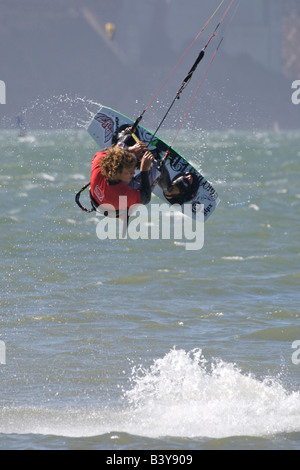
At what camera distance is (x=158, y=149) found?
819cm

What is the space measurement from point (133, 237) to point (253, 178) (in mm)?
14042

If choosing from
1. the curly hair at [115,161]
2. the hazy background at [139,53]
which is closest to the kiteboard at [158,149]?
the curly hair at [115,161]

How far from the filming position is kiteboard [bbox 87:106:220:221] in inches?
320

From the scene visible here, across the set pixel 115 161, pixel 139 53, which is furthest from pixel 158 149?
pixel 139 53

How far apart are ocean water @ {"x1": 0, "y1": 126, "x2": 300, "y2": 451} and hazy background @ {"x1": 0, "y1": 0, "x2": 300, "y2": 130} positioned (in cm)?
10005

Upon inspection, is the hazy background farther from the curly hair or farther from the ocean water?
the curly hair

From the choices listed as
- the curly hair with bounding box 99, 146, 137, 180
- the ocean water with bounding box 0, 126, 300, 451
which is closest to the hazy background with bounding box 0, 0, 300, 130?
the ocean water with bounding box 0, 126, 300, 451

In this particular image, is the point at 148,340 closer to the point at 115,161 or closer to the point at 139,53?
the point at 115,161

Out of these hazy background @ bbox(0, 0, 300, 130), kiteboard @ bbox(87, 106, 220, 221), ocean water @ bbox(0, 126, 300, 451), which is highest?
hazy background @ bbox(0, 0, 300, 130)

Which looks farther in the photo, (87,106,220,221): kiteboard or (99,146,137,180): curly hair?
(87,106,220,221): kiteboard

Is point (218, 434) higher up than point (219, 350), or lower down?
lower down
